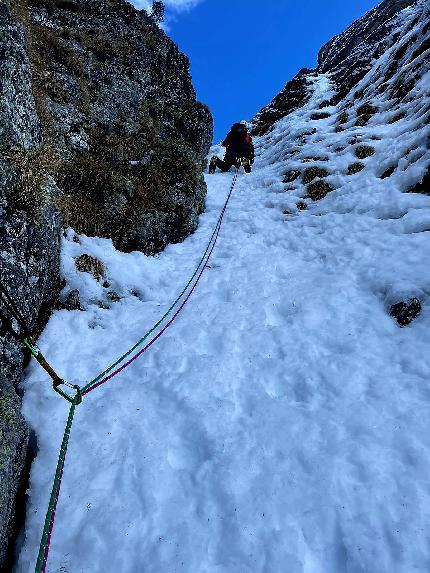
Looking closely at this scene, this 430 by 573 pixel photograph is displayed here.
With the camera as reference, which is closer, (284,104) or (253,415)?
(253,415)

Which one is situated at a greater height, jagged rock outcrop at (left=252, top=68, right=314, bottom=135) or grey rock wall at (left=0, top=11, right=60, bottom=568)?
jagged rock outcrop at (left=252, top=68, right=314, bottom=135)

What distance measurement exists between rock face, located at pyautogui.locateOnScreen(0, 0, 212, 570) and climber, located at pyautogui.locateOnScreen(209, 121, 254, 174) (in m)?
1.83

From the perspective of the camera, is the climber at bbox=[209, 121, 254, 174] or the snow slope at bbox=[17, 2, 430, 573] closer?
the snow slope at bbox=[17, 2, 430, 573]

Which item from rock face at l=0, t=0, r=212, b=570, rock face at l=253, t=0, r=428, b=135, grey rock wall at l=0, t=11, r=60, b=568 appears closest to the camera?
grey rock wall at l=0, t=11, r=60, b=568

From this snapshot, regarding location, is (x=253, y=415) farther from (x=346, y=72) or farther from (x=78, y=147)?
(x=346, y=72)

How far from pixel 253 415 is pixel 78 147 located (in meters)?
10.7

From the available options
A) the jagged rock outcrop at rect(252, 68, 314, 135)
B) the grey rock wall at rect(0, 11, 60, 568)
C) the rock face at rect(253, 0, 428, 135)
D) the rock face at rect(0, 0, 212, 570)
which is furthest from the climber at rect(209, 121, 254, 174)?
the grey rock wall at rect(0, 11, 60, 568)

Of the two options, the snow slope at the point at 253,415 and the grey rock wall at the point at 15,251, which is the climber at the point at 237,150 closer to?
the snow slope at the point at 253,415

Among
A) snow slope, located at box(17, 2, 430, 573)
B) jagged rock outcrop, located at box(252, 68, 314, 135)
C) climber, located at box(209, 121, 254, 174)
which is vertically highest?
jagged rock outcrop, located at box(252, 68, 314, 135)

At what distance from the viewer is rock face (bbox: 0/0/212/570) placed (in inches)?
266

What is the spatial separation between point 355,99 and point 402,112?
875 cm

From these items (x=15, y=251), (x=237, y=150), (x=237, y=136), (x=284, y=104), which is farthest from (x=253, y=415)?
(x=284, y=104)

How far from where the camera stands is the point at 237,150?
2227cm

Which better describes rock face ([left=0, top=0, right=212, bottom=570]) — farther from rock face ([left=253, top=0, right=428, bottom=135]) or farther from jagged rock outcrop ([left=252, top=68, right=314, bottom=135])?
rock face ([left=253, top=0, right=428, bottom=135])
